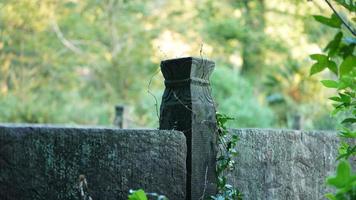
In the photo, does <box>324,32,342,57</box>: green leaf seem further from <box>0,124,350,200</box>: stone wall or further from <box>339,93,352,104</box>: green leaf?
<box>0,124,350,200</box>: stone wall

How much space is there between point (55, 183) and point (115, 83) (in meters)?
16.2

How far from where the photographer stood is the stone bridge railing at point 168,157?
2.27 m

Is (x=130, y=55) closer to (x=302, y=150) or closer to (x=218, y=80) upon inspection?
(x=218, y=80)

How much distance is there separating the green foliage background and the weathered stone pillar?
10.6m

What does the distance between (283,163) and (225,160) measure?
0.70 meters

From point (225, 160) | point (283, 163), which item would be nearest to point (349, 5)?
point (225, 160)

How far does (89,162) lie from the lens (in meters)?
2.43

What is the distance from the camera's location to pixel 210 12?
21375 mm

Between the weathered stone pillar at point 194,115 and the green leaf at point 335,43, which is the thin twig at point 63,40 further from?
the green leaf at point 335,43

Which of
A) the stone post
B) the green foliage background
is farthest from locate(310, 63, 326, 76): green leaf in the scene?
the green foliage background

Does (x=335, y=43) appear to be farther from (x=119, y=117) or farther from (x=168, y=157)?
(x=119, y=117)

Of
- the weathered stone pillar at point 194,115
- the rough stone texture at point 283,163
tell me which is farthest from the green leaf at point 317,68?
the rough stone texture at point 283,163

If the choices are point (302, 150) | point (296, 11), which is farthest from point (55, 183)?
point (296, 11)

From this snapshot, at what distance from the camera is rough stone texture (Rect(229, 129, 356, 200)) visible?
132 inches
